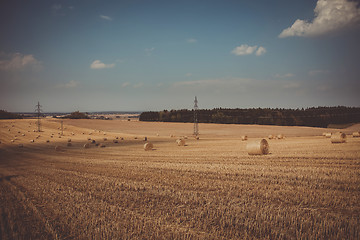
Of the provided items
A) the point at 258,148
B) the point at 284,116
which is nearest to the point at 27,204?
the point at 258,148

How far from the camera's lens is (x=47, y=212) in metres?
5.89

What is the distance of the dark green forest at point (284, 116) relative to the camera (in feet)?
205

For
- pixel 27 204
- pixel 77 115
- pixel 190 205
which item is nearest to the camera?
pixel 190 205

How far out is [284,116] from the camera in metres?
65.2

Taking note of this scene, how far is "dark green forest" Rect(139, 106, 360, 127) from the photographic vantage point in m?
62.5

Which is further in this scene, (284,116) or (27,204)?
(284,116)

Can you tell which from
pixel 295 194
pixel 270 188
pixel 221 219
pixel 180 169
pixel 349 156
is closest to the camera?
pixel 221 219

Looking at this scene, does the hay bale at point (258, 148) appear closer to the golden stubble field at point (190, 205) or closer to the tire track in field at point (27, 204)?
the golden stubble field at point (190, 205)

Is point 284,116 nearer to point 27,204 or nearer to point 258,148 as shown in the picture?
point 258,148

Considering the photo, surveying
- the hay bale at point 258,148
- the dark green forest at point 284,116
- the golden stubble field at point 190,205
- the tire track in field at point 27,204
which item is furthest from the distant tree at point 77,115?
the hay bale at point 258,148

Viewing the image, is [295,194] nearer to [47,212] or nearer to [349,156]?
[47,212]

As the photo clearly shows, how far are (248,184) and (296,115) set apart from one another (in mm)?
65116

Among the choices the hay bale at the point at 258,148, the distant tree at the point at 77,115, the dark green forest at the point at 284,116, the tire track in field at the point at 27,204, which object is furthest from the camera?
the distant tree at the point at 77,115

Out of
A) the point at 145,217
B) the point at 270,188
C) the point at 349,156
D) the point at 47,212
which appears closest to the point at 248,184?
the point at 270,188
